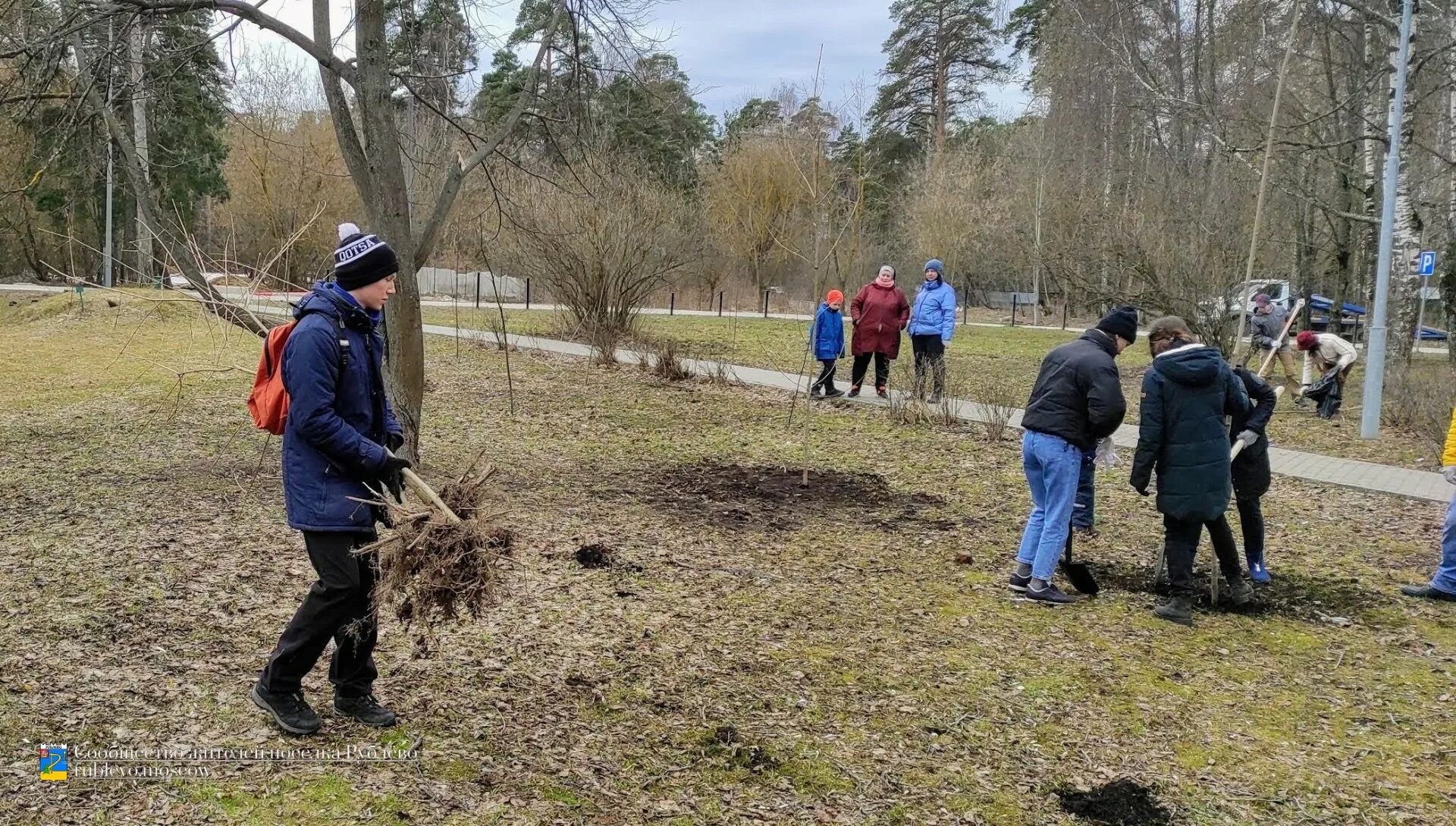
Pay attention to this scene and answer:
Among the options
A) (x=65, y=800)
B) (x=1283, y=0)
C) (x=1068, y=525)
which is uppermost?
(x=1283, y=0)

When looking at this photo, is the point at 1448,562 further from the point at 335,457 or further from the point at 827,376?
the point at 827,376

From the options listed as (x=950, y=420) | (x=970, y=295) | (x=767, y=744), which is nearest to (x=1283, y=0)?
(x=950, y=420)

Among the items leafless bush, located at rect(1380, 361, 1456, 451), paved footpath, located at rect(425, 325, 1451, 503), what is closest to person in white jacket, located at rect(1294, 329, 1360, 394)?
leafless bush, located at rect(1380, 361, 1456, 451)

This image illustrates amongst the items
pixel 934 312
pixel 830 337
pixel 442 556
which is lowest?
pixel 442 556

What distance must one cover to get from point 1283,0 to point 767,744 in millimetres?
15684

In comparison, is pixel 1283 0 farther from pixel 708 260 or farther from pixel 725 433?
pixel 708 260

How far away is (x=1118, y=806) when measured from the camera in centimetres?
326

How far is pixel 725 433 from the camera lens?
10.2 m

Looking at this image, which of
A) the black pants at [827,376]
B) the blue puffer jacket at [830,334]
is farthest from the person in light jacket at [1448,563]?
the blue puffer jacket at [830,334]

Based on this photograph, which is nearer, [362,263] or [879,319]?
[362,263]

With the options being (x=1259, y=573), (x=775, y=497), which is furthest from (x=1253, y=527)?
(x=775, y=497)

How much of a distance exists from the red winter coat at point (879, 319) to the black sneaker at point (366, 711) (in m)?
8.82

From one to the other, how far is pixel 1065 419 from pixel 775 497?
2.93m

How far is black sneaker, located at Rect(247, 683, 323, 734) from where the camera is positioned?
3.38 meters
